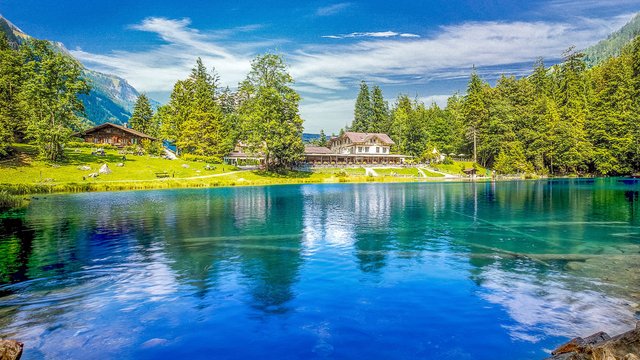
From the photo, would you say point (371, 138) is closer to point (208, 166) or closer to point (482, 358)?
point (208, 166)

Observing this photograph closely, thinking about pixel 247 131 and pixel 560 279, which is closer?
pixel 560 279

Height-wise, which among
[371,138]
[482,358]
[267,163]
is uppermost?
[371,138]

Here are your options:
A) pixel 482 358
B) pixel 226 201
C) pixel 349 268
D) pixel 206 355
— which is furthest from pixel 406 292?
pixel 226 201

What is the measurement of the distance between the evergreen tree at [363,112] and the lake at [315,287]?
106 m

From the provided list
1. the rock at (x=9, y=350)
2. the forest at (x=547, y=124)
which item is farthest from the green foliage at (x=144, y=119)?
the rock at (x=9, y=350)

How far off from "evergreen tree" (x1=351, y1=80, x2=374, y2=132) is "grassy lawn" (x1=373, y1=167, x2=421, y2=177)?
123 feet

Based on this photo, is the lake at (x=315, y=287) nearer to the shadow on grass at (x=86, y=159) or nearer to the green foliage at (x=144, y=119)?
the shadow on grass at (x=86, y=159)

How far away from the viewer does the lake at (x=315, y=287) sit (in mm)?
10688

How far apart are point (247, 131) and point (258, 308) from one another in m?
77.5

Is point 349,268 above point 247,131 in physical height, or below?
below

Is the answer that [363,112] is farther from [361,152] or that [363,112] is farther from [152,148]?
[152,148]

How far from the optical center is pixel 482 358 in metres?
9.76

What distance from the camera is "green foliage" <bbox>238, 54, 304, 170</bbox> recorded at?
8512cm

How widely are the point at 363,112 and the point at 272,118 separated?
56605 mm
